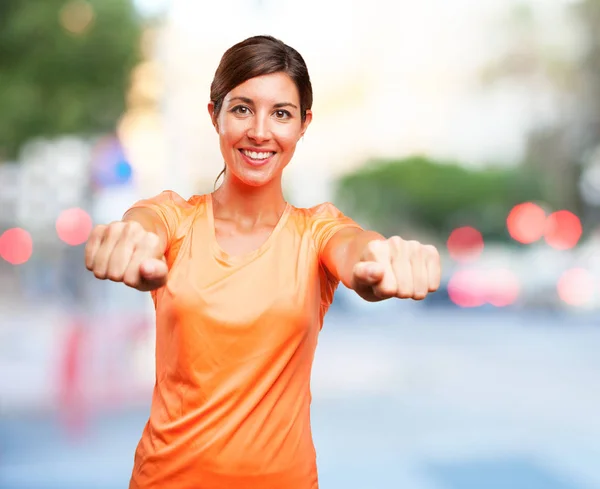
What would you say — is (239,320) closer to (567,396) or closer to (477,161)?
(567,396)

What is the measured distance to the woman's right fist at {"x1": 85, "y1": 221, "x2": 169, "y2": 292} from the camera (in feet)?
4.17

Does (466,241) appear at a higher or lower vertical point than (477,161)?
lower

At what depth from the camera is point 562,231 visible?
73.5 ft

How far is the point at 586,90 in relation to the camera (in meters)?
26.9

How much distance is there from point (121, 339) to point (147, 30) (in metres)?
8.01

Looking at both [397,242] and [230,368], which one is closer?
[397,242]

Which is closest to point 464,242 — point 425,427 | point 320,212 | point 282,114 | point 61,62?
point 61,62

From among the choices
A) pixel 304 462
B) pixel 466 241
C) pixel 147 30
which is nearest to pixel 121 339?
pixel 304 462

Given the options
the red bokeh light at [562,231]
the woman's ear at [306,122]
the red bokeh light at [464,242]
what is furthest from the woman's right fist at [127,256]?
the red bokeh light at [464,242]

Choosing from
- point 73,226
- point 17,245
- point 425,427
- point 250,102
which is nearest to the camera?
point 250,102

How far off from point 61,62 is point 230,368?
12.6 m

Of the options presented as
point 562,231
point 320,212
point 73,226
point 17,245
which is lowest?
point 320,212

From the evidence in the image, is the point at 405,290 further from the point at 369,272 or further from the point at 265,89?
the point at 265,89

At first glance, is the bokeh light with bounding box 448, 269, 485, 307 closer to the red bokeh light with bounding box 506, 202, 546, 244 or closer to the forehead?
the red bokeh light with bounding box 506, 202, 546, 244
